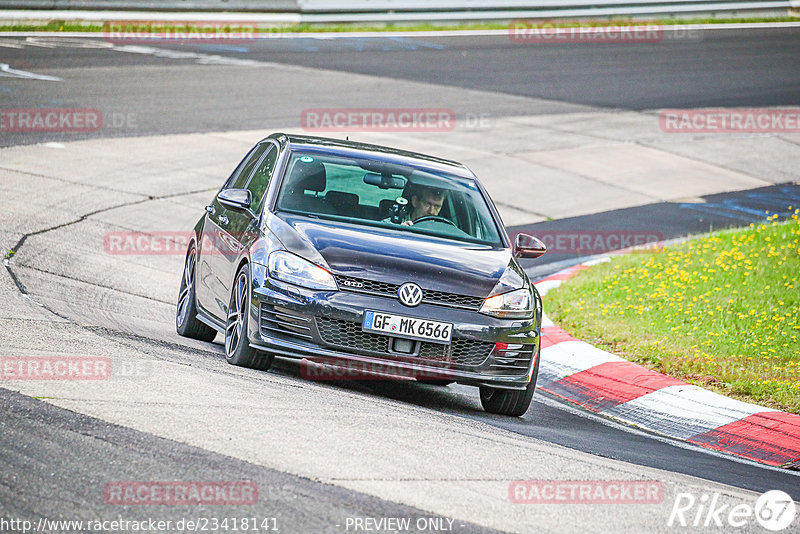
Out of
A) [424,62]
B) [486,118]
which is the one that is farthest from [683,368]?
[424,62]

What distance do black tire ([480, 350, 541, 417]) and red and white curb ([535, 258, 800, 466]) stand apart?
101 cm

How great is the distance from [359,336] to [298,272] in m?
0.57

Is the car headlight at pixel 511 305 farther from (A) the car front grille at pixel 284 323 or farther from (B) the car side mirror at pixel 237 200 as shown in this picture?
(B) the car side mirror at pixel 237 200

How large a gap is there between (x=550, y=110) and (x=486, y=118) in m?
1.93

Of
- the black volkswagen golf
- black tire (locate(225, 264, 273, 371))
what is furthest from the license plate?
black tire (locate(225, 264, 273, 371))

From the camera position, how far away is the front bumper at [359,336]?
7422mm

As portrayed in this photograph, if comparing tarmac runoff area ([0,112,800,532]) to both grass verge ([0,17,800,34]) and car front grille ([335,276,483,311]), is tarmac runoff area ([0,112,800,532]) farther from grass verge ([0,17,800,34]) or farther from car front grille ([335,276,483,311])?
grass verge ([0,17,800,34])

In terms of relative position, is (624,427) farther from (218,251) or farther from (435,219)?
(218,251)

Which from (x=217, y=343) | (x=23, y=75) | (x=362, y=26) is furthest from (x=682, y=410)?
(x=362, y=26)

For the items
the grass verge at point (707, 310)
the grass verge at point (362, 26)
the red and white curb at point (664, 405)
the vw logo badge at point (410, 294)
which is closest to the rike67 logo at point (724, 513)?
the red and white curb at point (664, 405)

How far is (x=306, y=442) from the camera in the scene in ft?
19.4

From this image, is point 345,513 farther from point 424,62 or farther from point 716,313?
point 424,62

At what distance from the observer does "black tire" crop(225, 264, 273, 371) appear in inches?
306

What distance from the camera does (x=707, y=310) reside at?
36.5ft
